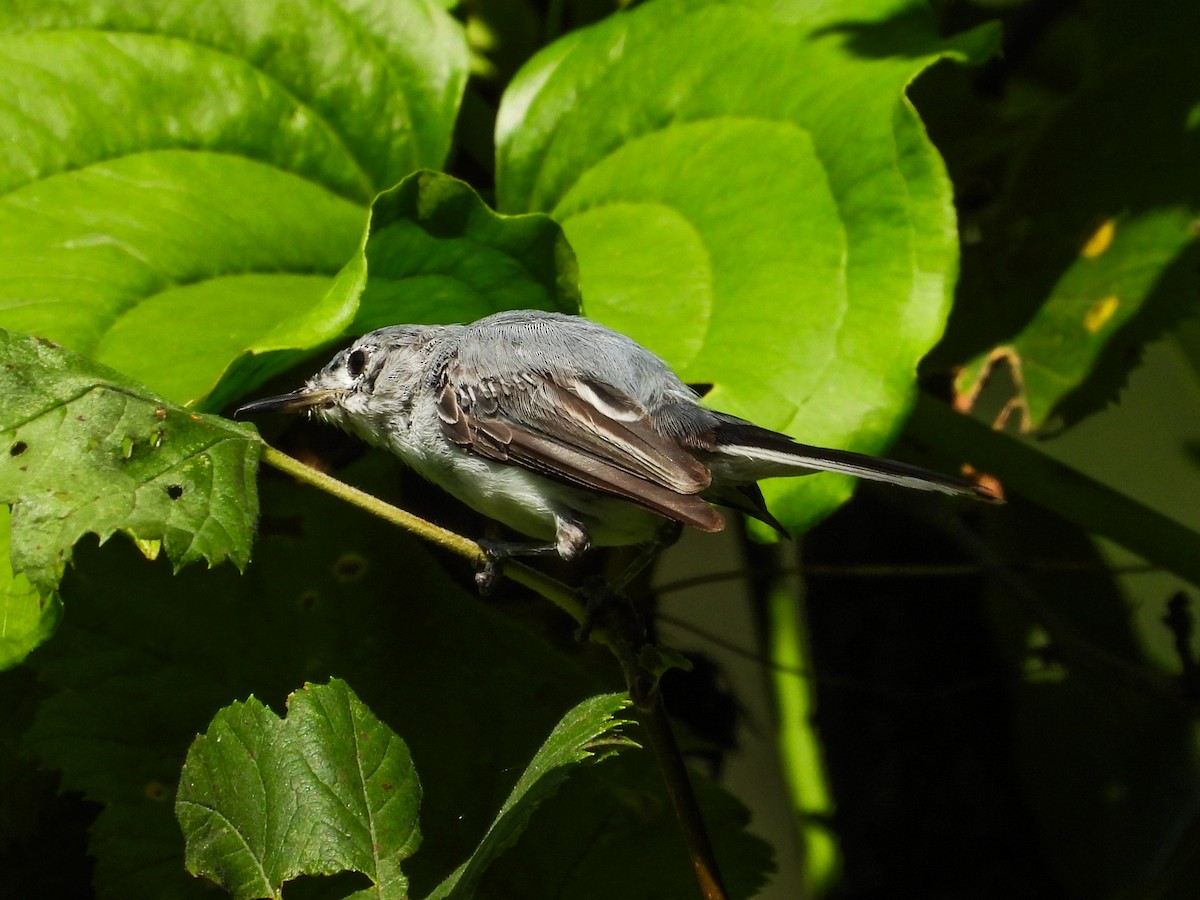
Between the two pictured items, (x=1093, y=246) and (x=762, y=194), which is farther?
(x=1093, y=246)

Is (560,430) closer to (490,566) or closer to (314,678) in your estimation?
(490,566)

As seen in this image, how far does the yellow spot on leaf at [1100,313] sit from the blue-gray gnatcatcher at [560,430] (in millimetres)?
910

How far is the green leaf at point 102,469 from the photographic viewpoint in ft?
3.68

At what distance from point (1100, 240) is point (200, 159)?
59.9 inches

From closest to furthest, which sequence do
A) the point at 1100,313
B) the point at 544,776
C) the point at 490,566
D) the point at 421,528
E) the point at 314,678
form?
the point at 544,776 → the point at 421,528 → the point at 490,566 → the point at 314,678 → the point at 1100,313

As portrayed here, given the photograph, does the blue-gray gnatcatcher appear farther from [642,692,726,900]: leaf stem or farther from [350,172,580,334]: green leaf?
[642,692,726,900]: leaf stem

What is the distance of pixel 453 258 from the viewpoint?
1.60 m

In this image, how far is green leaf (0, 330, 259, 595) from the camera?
3.68 ft

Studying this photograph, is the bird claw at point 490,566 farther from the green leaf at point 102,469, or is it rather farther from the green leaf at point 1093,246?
the green leaf at point 1093,246

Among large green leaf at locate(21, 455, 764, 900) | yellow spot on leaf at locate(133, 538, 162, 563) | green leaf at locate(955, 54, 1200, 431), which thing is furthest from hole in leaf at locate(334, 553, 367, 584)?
green leaf at locate(955, 54, 1200, 431)

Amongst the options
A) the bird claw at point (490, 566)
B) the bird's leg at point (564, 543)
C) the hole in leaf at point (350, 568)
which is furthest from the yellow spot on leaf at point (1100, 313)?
the hole in leaf at point (350, 568)

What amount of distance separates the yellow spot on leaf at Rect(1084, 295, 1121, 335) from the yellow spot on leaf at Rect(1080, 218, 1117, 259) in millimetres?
94

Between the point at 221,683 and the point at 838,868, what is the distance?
3.98 feet

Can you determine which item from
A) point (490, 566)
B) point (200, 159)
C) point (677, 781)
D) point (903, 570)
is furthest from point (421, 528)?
point (903, 570)
